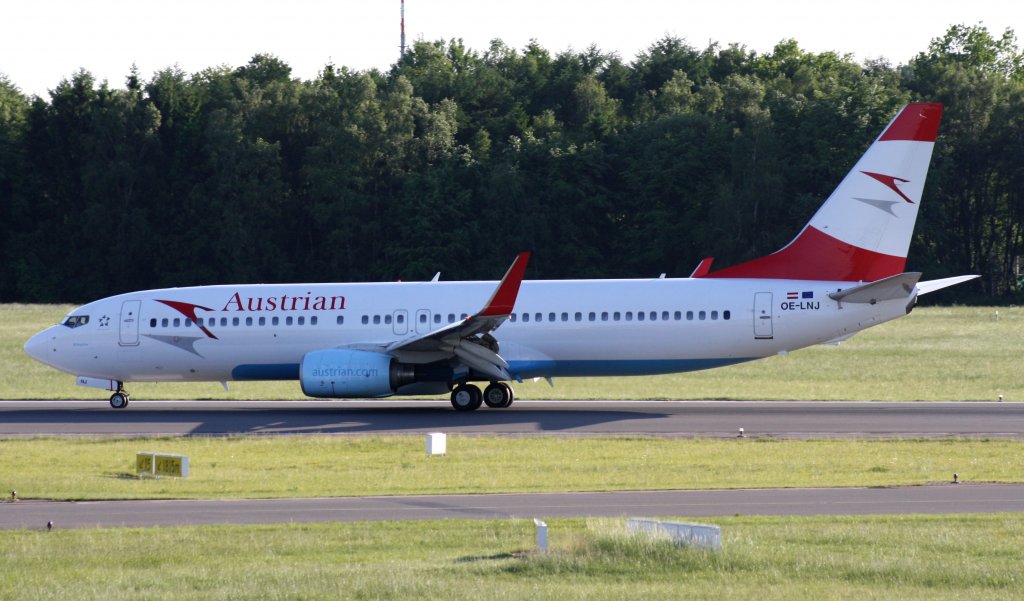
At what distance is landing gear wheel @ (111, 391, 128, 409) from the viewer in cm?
3516

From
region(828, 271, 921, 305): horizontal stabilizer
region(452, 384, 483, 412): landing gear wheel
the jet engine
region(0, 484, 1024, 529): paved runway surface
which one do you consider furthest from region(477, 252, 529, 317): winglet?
region(0, 484, 1024, 529): paved runway surface

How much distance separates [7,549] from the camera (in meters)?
15.2

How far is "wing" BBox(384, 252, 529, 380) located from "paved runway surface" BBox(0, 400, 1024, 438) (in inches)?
51.8

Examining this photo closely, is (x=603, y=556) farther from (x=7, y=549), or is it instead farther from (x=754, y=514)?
(x=7, y=549)

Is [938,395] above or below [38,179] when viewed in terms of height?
below

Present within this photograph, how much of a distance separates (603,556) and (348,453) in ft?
39.2

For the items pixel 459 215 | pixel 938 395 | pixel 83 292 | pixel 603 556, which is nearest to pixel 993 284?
pixel 459 215

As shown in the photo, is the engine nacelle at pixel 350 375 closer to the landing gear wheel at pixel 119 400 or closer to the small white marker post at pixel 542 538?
the landing gear wheel at pixel 119 400

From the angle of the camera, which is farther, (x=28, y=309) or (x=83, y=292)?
(x=83, y=292)

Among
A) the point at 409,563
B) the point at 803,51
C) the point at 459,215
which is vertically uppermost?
the point at 803,51

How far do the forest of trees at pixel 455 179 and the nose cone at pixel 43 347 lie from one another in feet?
127

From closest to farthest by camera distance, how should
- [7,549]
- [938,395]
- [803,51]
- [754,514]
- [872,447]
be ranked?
[7,549]
[754,514]
[872,447]
[938,395]
[803,51]

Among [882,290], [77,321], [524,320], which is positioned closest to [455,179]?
[77,321]

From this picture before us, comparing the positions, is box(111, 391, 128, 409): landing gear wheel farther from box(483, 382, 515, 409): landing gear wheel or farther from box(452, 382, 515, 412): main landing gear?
box(483, 382, 515, 409): landing gear wheel
